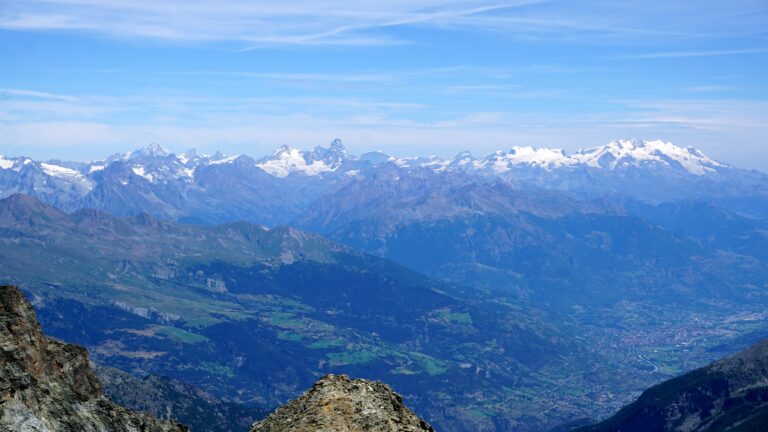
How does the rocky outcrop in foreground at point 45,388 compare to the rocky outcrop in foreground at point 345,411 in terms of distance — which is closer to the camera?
the rocky outcrop in foreground at point 345,411

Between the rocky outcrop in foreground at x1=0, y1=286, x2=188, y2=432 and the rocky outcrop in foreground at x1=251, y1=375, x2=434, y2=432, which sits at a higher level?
the rocky outcrop in foreground at x1=251, y1=375, x2=434, y2=432

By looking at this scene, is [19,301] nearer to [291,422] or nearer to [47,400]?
[47,400]

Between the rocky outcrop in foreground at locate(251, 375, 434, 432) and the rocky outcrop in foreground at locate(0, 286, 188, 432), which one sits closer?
the rocky outcrop in foreground at locate(251, 375, 434, 432)

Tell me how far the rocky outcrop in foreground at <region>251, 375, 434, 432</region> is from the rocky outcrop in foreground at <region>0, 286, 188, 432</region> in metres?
13.7

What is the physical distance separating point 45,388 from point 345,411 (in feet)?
72.9

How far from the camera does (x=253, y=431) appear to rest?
4397 centimetres

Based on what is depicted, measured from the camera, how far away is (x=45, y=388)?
5300 centimetres

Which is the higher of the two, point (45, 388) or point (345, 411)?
point (345, 411)

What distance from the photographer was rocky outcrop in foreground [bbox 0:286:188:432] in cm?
4738

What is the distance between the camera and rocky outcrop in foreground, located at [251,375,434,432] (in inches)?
1614

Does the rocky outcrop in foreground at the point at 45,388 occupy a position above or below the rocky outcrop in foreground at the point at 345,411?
below

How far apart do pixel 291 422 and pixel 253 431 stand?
282 centimetres

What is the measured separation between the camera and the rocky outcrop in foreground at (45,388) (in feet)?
155

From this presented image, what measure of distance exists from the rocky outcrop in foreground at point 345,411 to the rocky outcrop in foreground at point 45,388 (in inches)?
540
